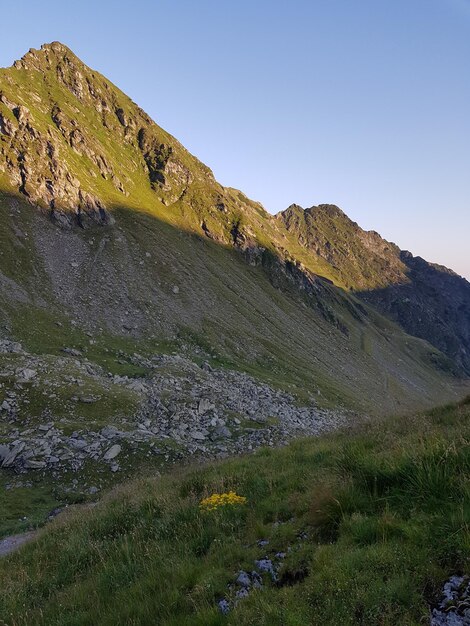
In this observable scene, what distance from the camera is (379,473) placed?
752 cm

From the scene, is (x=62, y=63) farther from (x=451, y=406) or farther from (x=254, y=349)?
(x=451, y=406)

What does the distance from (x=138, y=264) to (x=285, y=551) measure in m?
72.0

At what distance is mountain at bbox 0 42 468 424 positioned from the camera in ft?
185

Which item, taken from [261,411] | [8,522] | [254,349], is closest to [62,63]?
[254,349]

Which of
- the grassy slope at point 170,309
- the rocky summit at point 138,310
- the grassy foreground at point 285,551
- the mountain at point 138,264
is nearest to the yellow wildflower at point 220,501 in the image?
the grassy foreground at point 285,551

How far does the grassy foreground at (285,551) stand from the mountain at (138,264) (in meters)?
Answer: 18.3

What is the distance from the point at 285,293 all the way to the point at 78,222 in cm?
5604

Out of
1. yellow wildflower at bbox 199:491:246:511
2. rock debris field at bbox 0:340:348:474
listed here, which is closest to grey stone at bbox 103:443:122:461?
rock debris field at bbox 0:340:348:474

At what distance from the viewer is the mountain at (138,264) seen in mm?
56250

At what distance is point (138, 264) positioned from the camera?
75.1 m

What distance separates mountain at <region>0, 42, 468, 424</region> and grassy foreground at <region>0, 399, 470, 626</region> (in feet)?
60.2

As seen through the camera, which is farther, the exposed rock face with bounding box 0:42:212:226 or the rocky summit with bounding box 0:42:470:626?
the exposed rock face with bounding box 0:42:212:226

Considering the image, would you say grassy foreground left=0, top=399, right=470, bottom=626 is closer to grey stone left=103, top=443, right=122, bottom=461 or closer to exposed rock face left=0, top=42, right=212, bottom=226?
grey stone left=103, top=443, right=122, bottom=461

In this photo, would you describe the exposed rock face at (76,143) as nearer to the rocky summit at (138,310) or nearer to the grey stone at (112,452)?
the rocky summit at (138,310)
